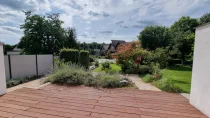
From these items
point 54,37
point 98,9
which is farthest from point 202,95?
point 54,37

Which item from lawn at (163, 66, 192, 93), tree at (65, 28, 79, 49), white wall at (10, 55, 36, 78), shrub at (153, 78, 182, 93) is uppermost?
tree at (65, 28, 79, 49)

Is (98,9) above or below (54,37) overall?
above

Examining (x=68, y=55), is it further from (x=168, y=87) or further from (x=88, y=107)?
(x=168, y=87)

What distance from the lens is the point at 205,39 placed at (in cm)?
267

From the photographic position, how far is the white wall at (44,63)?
790 cm

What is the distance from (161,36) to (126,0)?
37.9 ft

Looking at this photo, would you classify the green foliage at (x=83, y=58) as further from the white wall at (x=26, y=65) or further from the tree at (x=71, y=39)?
the tree at (x=71, y=39)

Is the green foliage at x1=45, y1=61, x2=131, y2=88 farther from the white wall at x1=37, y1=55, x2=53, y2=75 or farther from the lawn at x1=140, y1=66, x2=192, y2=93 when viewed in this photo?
the white wall at x1=37, y1=55, x2=53, y2=75

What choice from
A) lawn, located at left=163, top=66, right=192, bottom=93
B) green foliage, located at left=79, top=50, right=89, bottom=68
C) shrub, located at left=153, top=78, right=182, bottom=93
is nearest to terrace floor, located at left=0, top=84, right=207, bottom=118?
shrub, located at left=153, top=78, right=182, bottom=93

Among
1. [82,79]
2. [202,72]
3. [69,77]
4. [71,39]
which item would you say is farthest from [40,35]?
[202,72]

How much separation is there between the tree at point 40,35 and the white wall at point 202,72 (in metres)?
13.7

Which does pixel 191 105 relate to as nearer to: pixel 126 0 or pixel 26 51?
pixel 126 0

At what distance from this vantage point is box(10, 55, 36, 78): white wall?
6.38 meters

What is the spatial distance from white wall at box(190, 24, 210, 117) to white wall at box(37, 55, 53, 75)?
26.0 ft
